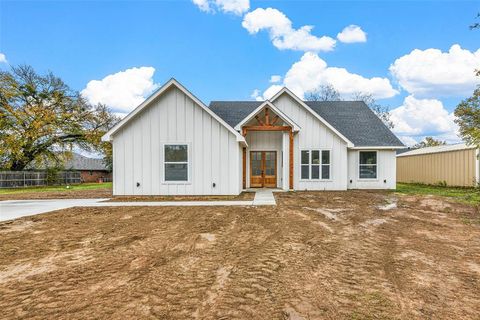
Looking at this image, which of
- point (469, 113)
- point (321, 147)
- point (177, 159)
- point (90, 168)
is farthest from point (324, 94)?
point (90, 168)

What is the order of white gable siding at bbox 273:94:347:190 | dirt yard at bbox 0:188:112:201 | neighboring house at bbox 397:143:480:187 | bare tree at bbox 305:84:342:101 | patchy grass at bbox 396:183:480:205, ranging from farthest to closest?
1. bare tree at bbox 305:84:342:101
2. neighboring house at bbox 397:143:480:187
3. white gable siding at bbox 273:94:347:190
4. dirt yard at bbox 0:188:112:201
5. patchy grass at bbox 396:183:480:205

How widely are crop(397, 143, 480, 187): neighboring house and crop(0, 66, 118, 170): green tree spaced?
97.0ft

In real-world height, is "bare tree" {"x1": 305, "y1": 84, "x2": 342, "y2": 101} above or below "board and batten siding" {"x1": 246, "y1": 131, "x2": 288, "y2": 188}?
above

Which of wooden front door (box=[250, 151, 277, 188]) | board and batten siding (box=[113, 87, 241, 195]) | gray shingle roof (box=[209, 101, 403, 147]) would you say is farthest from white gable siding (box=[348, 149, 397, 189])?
board and batten siding (box=[113, 87, 241, 195])

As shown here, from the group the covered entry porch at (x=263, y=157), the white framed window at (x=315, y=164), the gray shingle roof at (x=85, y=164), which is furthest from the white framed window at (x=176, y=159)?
the gray shingle roof at (x=85, y=164)

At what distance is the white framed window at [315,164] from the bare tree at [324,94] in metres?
24.8

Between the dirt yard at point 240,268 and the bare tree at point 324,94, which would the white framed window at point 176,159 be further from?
the bare tree at point 324,94

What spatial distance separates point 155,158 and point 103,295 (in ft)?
32.7

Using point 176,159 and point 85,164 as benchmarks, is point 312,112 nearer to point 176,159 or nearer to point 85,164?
point 176,159

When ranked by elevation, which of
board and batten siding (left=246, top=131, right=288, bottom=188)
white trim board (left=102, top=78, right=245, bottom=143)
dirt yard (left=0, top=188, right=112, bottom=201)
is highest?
white trim board (left=102, top=78, right=245, bottom=143)

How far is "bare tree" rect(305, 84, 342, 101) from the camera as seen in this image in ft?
126

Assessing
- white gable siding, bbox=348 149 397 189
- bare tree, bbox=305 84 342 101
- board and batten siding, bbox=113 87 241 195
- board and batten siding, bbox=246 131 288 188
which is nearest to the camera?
board and batten siding, bbox=113 87 241 195

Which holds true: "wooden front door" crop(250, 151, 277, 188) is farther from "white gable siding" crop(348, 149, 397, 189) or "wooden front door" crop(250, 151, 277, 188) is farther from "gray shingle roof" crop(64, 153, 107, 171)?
"gray shingle roof" crop(64, 153, 107, 171)

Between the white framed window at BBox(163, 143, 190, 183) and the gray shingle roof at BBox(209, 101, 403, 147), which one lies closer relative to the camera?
the white framed window at BBox(163, 143, 190, 183)
